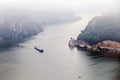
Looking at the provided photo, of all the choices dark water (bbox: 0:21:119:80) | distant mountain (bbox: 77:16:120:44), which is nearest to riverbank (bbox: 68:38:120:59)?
distant mountain (bbox: 77:16:120:44)

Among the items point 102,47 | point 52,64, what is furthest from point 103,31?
point 52,64

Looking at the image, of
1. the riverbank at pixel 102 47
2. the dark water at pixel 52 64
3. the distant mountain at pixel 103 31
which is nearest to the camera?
the dark water at pixel 52 64

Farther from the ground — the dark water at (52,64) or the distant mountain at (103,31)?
the distant mountain at (103,31)

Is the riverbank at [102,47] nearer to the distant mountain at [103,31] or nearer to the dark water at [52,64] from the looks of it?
the distant mountain at [103,31]

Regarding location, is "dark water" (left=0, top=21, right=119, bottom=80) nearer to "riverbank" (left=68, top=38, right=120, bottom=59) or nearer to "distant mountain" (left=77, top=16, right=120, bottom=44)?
"riverbank" (left=68, top=38, right=120, bottom=59)

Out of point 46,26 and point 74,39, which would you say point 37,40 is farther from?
point 46,26

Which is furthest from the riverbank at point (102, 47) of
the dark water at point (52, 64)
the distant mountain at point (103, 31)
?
the dark water at point (52, 64)
